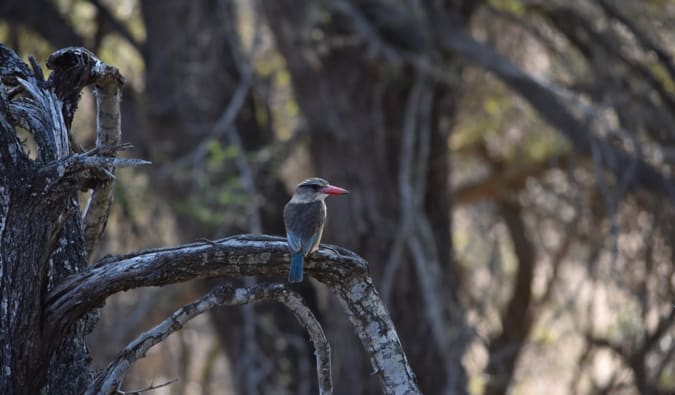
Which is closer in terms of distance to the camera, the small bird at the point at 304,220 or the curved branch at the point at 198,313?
the curved branch at the point at 198,313

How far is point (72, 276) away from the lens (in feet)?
11.5

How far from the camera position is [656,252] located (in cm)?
840

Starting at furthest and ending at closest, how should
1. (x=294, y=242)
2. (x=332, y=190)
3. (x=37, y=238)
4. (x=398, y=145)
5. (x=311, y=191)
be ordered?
(x=398, y=145) < (x=311, y=191) < (x=332, y=190) < (x=294, y=242) < (x=37, y=238)

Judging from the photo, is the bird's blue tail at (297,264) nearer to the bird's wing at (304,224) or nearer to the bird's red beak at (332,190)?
the bird's wing at (304,224)

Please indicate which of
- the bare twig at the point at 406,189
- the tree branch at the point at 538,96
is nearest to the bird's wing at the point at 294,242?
the bare twig at the point at 406,189

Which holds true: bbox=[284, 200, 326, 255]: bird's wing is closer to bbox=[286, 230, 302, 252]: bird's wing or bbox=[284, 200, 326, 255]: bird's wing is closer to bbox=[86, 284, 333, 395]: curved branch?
bbox=[286, 230, 302, 252]: bird's wing

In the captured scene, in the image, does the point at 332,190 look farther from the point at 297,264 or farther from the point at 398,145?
the point at 398,145

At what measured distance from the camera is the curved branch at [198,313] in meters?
3.45

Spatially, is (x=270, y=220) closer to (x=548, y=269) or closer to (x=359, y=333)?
(x=548, y=269)

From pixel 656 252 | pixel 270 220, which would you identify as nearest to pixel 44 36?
pixel 270 220

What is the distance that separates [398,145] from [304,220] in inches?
165

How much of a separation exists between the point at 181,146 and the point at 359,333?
593cm

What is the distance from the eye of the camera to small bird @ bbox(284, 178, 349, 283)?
3.73 m

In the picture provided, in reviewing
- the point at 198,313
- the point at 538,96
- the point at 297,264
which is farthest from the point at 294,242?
the point at 538,96
